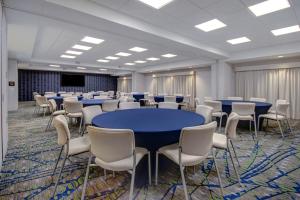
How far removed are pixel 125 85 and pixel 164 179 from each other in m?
15.5

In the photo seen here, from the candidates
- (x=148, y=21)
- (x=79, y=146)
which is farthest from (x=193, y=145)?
(x=148, y=21)

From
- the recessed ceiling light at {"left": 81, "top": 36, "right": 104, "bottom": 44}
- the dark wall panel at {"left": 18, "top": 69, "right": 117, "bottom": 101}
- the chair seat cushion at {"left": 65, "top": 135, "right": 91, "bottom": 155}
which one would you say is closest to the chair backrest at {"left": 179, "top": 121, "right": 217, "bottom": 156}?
the chair seat cushion at {"left": 65, "top": 135, "right": 91, "bottom": 155}

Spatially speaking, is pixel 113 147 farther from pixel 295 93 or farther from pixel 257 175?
pixel 295 93

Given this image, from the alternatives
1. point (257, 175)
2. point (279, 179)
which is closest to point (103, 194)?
point (257, 175)

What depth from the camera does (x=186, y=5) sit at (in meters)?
3.35

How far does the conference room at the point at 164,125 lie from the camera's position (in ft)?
6.16

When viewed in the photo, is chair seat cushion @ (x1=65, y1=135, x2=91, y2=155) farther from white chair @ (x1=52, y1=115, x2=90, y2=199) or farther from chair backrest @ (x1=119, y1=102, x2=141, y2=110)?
chair backrest @ (x1=119, y1=102, x2=141, y2=110)

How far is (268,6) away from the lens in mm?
3391

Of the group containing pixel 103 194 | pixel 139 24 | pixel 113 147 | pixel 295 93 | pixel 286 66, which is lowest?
pixel 103 194

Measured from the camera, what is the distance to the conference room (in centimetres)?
188

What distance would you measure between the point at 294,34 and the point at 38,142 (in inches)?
294

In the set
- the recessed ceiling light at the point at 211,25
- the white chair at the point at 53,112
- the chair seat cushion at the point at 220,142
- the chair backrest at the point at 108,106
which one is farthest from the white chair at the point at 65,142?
the recessed ceiling light at the point at 211,25

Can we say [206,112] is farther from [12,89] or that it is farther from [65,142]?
[12,89]

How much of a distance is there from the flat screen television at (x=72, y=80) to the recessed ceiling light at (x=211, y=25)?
47.0ft
